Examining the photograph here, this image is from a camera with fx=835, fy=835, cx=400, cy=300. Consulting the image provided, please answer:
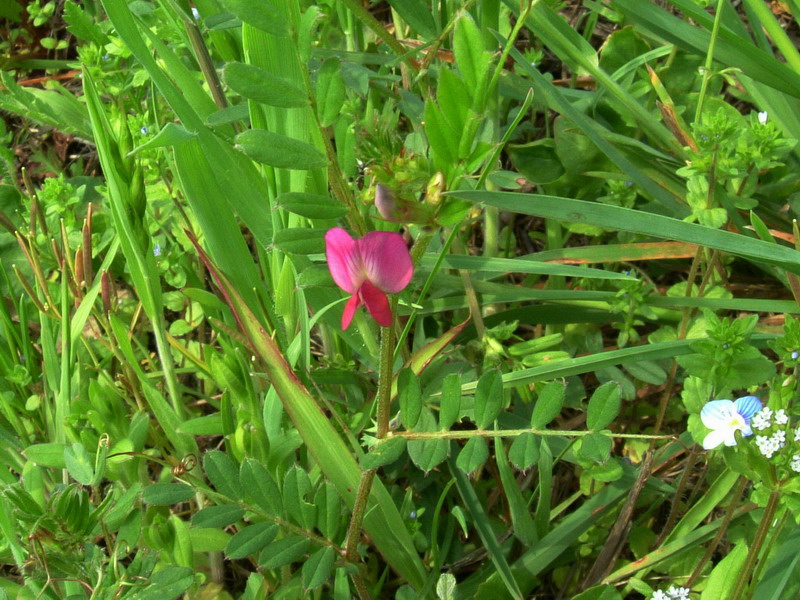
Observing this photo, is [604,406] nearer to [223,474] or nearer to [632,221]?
[632,221]

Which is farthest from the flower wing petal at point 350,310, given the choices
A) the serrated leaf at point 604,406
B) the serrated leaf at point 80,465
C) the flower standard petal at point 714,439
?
the flower standard petal at point 714,439

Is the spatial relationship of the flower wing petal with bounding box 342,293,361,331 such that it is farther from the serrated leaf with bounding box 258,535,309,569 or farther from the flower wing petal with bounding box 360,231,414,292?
the serrated leaf with bounding box 258,535,309,569

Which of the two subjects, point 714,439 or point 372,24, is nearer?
point 714,439

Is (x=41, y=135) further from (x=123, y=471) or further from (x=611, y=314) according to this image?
(x=611, y=314)

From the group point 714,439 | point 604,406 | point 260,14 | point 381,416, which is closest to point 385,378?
point 381,416

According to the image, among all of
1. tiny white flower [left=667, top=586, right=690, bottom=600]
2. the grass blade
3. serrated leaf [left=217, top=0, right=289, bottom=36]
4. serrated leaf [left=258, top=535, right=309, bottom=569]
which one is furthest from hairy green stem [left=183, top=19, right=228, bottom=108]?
tiny white flower [left=667, top=586, right=690, bottom=600]
